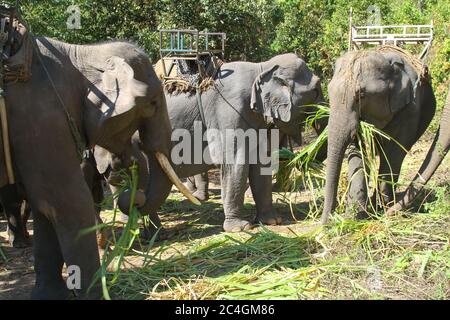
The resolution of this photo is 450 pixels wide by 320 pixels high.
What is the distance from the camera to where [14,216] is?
17.9 feet

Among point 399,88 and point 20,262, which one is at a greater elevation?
point 399,88

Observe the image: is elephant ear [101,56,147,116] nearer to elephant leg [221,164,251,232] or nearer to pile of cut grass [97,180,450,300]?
pile of cut grass [97,180,450,300]

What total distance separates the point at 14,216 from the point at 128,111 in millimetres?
2570

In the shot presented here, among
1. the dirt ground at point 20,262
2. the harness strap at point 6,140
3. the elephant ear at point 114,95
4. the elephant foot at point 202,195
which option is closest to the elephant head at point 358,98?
the dirt ground at point 20,262

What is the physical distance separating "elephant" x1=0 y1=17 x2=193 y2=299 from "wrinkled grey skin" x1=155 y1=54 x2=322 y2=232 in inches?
93.3

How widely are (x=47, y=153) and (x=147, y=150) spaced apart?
2.33 ft

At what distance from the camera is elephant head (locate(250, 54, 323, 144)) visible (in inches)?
239

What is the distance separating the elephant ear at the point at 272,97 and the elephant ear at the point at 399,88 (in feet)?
3.77

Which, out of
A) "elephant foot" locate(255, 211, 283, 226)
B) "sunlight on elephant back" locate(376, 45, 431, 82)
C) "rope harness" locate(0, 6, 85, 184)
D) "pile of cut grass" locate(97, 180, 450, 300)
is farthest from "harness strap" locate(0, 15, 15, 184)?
"sunlight on elephant back" locate(376, 45, 431, 82)

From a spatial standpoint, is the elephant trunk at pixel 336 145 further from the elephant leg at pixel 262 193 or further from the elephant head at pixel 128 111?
the elephant head at pixel 128 111

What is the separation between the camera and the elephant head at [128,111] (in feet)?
11.1

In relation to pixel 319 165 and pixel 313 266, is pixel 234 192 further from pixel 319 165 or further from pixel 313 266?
pixel 313 266

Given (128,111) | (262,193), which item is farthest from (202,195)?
(128,111)
